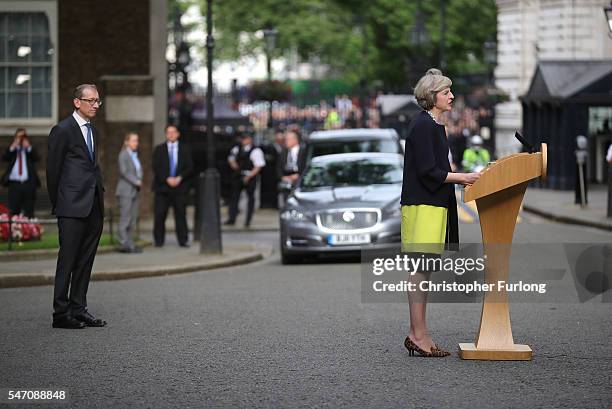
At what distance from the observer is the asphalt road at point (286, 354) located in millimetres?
8539

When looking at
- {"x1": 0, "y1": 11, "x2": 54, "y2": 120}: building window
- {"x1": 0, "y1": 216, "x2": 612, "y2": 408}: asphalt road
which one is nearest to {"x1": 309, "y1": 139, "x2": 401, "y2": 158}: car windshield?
{"x1": 0, "y1": 11, "x2": 54, "y2": 120}: building window

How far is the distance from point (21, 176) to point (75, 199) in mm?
12815

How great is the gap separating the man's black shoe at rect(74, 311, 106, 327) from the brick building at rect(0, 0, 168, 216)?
15.3 meters

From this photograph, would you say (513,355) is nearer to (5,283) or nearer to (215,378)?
(215,378)

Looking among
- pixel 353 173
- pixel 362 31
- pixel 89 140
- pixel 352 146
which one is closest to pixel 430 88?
pixel 89 140

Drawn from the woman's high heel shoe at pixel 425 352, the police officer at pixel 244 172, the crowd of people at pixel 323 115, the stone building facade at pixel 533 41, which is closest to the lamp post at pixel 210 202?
the police officer at pixel 244 172

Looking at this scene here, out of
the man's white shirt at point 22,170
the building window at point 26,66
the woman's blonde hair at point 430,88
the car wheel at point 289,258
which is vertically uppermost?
the building window at point 26,66

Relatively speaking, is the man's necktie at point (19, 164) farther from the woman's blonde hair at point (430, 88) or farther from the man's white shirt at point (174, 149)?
the woman's blonde hair at point (430, 88)

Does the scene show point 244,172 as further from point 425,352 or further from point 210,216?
point 425,352

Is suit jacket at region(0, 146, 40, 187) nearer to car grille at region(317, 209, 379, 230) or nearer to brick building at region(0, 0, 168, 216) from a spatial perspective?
brick building at region(0, 0, 168, 216)

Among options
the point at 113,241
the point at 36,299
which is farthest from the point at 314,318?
the point at 113,241

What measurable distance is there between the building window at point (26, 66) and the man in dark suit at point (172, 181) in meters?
5.93

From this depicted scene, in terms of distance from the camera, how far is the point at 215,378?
Result: 30.2 feet

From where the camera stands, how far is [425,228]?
9695 millimetres
